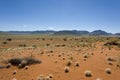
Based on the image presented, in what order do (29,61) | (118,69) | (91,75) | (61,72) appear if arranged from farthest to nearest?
(29,61), (118,69), (61,72), (91,75)

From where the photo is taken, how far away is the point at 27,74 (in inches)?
607

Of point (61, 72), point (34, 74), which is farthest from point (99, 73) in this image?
point (34, 74)

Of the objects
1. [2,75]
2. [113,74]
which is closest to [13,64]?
[2,75]

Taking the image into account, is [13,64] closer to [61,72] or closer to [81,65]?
[61,72]

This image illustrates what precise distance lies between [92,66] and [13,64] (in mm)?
8299

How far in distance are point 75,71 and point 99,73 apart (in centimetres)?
213

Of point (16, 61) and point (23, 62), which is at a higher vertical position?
point (23, 62)

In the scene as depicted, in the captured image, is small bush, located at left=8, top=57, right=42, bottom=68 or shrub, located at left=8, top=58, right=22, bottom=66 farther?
shrub, located at left=8, top=58, right=22, bottom=66

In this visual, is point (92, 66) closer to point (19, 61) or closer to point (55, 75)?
point (55, 75)

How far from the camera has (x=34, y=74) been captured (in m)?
15.4

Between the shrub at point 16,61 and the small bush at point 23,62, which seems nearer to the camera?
the small bush at point 23,62

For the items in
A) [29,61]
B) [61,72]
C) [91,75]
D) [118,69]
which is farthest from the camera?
[29,61]

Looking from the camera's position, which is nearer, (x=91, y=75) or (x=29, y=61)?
(x=91, y=75)

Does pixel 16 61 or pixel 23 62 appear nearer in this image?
pixel 23 62
